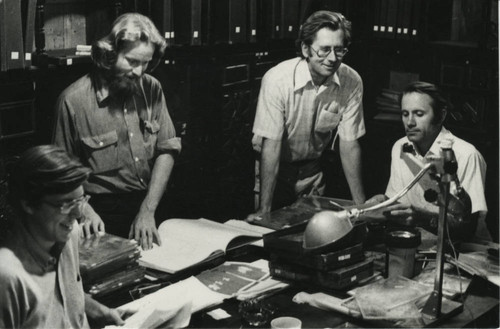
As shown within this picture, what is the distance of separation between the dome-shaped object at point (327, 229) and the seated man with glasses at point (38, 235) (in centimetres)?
63

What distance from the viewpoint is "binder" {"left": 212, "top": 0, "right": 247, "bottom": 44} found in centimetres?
383

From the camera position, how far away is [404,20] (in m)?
4.45

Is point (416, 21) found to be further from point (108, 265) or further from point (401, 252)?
point (108, 265)

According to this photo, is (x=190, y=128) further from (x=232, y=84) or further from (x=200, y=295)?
(x=200, y=295)

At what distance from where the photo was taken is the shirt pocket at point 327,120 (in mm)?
3664

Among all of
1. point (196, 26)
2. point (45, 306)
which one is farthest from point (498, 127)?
point (45, 306)

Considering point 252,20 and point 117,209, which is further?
point 252,20

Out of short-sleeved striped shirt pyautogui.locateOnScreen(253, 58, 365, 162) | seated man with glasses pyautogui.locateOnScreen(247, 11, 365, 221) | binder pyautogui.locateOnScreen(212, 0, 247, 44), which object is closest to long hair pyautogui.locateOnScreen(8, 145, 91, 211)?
seated man with glasses pyautogui.locateOnScreen(247, 11, 365, 221)

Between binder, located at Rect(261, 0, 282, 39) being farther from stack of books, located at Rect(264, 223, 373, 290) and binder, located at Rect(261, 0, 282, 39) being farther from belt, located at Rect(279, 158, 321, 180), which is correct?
stack of books, located at Rect(264, 223, 373, 290)

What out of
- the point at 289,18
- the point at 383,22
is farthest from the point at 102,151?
the point at 383,22

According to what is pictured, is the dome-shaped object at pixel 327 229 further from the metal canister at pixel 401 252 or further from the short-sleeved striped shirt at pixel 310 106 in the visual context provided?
the short-sleeved striped shirt at pixel 310 106

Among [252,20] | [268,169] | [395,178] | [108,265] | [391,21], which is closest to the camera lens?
[108,265]

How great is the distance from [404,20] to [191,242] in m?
2.43

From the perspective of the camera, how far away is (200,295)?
7.46 ft
